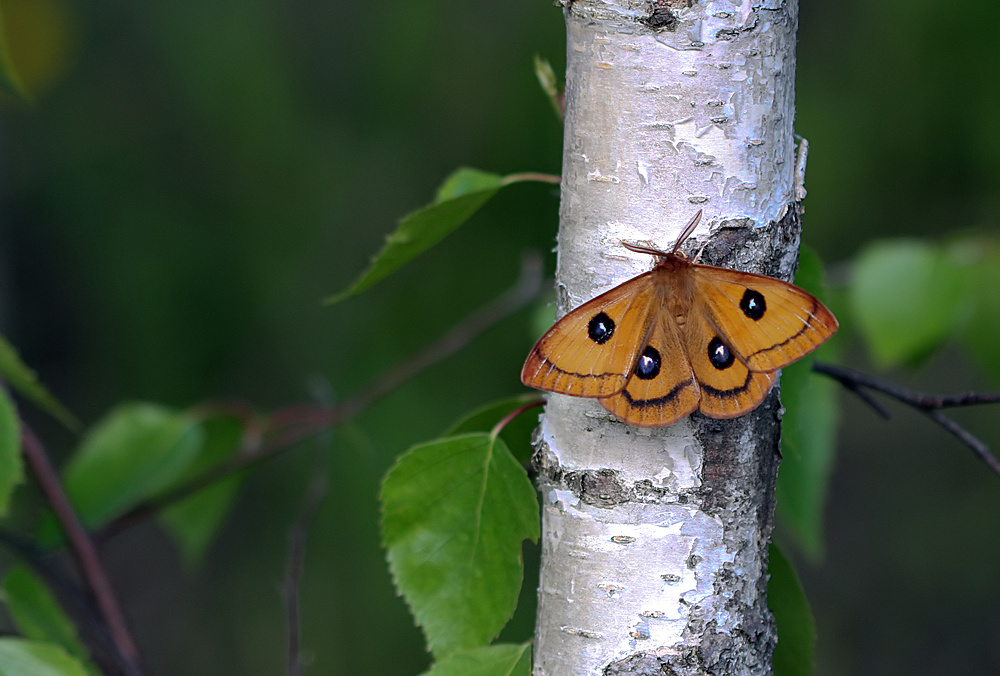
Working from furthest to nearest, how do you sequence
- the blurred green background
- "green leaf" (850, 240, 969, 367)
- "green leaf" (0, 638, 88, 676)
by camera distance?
the blurred green background
"green leaf" (850, 240, 969, 367)
"green leaf" (0, 638, 88, 676)

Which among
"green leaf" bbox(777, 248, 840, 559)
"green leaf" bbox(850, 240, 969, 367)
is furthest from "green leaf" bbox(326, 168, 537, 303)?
"green leaf" bbox(850, 240, 969, 367)

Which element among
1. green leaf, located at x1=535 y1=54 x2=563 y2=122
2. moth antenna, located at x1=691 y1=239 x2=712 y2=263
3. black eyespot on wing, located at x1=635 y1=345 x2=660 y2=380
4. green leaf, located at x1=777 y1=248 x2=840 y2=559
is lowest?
green leaf, located at x1=777 y1=248 x2=840 y2=559

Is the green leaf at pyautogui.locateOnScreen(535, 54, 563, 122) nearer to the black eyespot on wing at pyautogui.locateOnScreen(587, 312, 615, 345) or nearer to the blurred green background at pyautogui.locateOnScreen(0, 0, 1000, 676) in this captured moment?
the black eyespot on wing at pyautogui.locateOnScreen(587, 312, 615, 345)

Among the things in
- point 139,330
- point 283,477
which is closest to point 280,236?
point 139,330

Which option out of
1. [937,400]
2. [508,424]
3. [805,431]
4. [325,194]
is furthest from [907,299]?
[325,194]

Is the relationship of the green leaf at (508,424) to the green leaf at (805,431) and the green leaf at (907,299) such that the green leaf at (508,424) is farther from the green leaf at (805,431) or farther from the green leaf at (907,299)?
the green leaf at (907,299)

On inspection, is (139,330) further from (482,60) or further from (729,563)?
(729,563)
